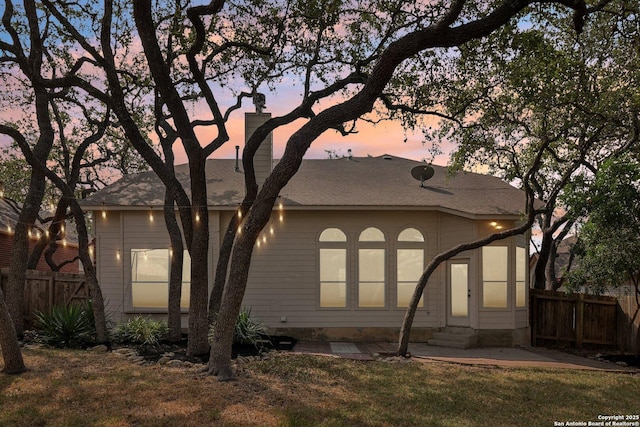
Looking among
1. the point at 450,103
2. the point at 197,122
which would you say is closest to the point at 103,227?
the point at 197,122

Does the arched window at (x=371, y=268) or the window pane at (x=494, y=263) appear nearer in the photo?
the window pane at (x=494, y=263)

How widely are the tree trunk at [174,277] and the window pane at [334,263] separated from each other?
3830mm

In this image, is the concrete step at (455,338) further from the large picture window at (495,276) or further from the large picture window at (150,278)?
the large picture window at (150,278)

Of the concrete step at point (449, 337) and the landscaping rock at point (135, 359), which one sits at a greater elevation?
the landscaping rock at point (135, 359)

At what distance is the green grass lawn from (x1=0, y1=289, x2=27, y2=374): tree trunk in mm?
231

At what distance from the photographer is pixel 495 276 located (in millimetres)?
12664

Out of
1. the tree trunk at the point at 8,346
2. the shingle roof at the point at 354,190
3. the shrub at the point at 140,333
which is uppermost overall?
the shingle roof at the point at 354,190

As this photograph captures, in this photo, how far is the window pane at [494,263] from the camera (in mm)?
12656

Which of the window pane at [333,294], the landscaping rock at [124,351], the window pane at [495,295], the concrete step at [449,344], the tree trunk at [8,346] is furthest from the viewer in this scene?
the window pane at [333,294]

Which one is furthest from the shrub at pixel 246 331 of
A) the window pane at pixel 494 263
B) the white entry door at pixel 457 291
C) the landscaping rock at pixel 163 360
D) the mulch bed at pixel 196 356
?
the window pane at pixel 494 263

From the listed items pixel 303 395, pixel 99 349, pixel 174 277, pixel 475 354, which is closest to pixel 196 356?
pixel 174 277

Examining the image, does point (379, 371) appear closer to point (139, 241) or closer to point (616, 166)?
point (616, 166)

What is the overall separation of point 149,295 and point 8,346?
17.7 feet

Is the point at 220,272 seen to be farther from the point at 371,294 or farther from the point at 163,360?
the point at 371,294
